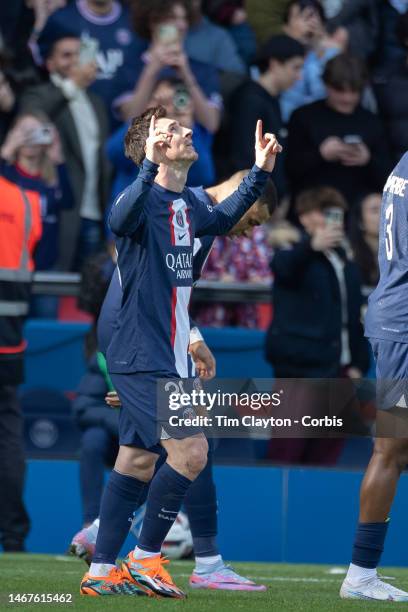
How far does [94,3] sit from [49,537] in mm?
4096

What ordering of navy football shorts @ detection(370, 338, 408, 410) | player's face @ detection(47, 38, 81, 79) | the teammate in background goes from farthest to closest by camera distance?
player's face @ detection(47, 38, 81, 79) < the teammate in background < navy football shorts @ detection(370, 338, 408, 410)

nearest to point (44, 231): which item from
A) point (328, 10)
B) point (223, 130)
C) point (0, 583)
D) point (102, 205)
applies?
point (102, 205)

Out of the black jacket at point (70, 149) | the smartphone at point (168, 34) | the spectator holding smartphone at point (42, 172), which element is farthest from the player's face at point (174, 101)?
the spectator holding smartphone at point (42, 172)

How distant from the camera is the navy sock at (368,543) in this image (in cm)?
633

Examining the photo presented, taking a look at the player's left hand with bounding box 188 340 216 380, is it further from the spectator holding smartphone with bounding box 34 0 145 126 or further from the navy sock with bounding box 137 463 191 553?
the spectator holding smartphone with bounding box 34 0 145 126

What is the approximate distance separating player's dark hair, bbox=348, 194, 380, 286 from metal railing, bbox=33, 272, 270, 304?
28.2 inches

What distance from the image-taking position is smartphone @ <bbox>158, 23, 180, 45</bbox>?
439 inches

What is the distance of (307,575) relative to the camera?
833cm

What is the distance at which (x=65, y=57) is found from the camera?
11.4 m

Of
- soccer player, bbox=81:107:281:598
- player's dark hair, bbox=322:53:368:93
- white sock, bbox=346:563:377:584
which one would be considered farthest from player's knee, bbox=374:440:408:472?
player's dark hair, bbox=322:53:368:93

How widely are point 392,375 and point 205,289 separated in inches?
187

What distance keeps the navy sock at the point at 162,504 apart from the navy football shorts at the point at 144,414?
0.14 meters

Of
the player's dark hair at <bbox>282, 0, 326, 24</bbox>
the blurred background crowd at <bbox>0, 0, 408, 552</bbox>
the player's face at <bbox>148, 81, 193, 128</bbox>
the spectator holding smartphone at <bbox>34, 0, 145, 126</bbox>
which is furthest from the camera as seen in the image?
the player's dark hair at <bbox>282, 0, 326, 24</bbox>

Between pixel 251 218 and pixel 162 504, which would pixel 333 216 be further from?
pixel 162 504
